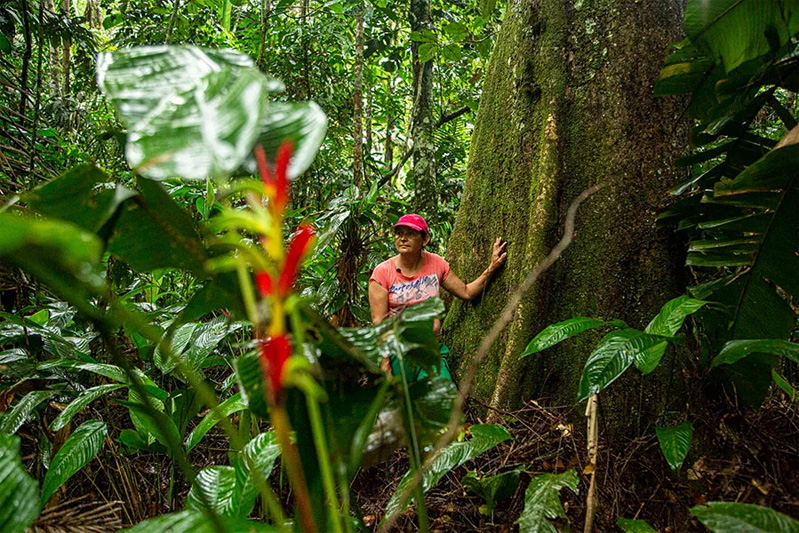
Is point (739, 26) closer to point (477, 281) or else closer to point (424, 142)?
point (477, 281)

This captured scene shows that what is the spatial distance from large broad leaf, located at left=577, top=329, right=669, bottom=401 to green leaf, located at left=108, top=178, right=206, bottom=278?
92 cm

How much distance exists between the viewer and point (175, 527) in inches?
20.9

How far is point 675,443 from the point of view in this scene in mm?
1304

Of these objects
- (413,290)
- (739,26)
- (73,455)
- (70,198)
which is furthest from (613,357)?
(413,290)

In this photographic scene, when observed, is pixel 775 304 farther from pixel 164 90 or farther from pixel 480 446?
pixel 164 90

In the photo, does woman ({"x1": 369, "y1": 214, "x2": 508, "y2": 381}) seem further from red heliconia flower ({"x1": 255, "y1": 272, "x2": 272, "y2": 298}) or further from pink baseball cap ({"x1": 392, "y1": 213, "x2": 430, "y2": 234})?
red heliconia flower ({"x1": 255, "y1": 272, "x2": 272, "y2": 298})

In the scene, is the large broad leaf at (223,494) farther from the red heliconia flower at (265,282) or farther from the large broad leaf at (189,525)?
the red heliconia flower at (265,282)

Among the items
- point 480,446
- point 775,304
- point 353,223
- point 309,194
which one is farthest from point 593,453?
point 309,194

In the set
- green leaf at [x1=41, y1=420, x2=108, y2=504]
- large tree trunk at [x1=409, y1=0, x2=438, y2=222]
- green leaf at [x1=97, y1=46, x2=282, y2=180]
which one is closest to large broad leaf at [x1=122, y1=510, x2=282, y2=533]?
green leaf at [x1=97, y1=46, x2=282, y2=180]

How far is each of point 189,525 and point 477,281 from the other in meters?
1.99

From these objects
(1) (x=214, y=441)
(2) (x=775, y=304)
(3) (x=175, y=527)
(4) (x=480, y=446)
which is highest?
(3) (x=175, y=527)

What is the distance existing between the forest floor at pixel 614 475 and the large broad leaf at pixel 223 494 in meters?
0.36

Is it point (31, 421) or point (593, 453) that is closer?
point (593, 453)

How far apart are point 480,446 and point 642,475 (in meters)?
0.57
